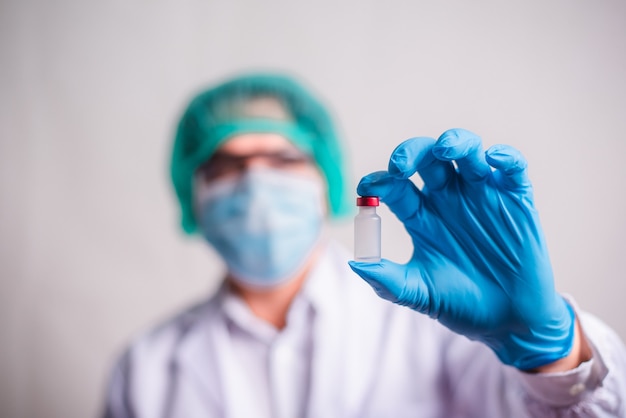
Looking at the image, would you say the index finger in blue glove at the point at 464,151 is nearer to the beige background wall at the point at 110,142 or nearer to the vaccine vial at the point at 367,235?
the vaccine vial at the point at 367,235

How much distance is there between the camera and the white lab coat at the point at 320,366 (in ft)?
3.21

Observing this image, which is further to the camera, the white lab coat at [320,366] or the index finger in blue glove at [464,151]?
the white lab coat at [320,366]

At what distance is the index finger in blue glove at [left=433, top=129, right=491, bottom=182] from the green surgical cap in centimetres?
57

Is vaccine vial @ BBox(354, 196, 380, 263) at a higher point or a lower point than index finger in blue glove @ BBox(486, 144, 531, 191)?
lower

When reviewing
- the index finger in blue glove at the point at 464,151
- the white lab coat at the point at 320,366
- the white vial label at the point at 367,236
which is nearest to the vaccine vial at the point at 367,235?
the white vial label at the point at 367,236

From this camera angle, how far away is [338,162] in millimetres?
1294

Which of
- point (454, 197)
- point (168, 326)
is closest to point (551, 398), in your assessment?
point (454, 197)

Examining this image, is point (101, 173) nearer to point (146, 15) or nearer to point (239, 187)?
point (146, 15)

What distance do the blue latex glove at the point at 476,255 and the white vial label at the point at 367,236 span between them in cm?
3

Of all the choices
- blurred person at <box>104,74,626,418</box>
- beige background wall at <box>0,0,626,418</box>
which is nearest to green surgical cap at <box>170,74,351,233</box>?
blurred person at <box>104,74,626,418</box>

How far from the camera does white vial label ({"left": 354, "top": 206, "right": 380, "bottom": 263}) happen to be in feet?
2.30

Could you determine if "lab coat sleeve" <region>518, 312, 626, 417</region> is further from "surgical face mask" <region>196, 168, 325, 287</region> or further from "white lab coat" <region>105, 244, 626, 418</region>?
"surgical face mask" <region>196, 168, 325, 287</region>

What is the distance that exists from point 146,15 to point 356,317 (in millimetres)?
1236

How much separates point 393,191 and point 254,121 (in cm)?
56
